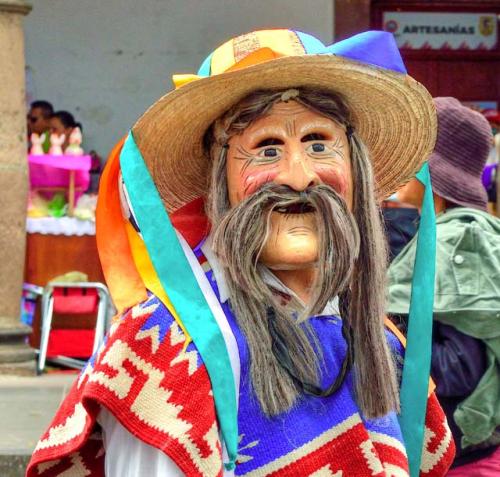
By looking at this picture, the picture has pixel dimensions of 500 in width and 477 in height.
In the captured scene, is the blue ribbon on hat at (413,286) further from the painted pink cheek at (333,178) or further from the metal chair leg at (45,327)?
the metal chair leg at (45,327)

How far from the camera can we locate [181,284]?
8.95 ft

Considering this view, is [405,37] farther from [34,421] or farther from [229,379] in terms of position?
[229,379]

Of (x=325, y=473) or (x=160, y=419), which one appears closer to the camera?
(x=160, y=419)

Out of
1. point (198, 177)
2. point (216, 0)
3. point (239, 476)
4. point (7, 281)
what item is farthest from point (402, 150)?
point (216, 0)

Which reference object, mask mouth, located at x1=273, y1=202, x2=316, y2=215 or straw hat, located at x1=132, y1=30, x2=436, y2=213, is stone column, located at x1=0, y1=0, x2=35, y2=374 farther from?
mask mouth, located at x1=273, y1=202, x2=316, y2=215

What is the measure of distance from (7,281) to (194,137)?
532 cm

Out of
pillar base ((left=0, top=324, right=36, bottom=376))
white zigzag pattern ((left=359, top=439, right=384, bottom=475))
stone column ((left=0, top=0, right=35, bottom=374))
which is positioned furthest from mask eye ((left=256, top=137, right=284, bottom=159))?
pillar base ((left=0, top=324, right=36, bottom=376))

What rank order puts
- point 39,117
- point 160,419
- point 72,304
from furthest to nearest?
point 39,117, point 72,304, point 160,419

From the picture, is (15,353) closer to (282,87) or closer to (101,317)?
(101,317)

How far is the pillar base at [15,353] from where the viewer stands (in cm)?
811

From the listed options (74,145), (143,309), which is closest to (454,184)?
(143,309)

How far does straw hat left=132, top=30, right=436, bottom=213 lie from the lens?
9.14ft

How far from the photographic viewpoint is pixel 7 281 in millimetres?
8133

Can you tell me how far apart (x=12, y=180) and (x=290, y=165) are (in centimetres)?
535
